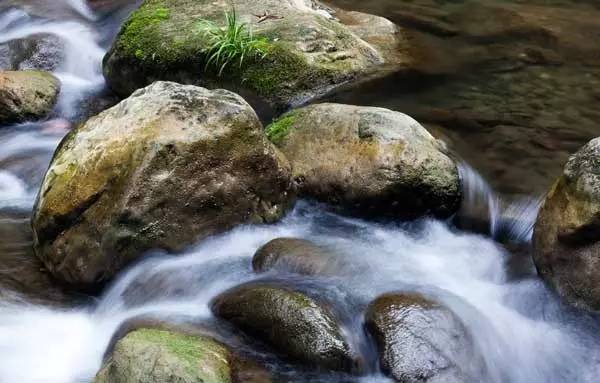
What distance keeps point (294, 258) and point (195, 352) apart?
4.21 ft

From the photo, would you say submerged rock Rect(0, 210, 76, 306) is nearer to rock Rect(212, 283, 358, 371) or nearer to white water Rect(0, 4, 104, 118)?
rock Rect(212, 283, 358, 371)

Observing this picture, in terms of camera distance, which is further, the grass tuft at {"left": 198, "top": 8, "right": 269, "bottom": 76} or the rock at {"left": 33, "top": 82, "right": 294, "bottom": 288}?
the grass tuft at {"left": 198, "top": 8, "right": 269, "bottom": 76}

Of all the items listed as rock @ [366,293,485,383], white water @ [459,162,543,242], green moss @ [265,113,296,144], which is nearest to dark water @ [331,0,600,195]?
white water @ [459,162,543,242]

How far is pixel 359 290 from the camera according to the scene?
4.69 meters

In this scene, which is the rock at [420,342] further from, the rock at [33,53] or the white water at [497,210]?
the rock at [33,53]

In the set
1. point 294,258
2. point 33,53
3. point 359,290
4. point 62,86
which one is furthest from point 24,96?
point 359,290

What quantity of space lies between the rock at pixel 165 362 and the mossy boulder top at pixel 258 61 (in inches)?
156

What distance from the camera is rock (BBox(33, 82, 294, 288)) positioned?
5.00 m

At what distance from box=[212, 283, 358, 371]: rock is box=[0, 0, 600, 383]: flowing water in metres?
0.08

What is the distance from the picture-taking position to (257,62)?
7508 mm

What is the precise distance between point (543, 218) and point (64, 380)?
3.35 metres

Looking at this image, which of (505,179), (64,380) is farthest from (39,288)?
(505,179)

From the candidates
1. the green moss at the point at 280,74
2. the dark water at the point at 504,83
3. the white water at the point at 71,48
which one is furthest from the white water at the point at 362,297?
the white water at the point at 71,48

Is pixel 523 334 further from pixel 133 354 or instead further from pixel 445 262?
pixel 133 354
